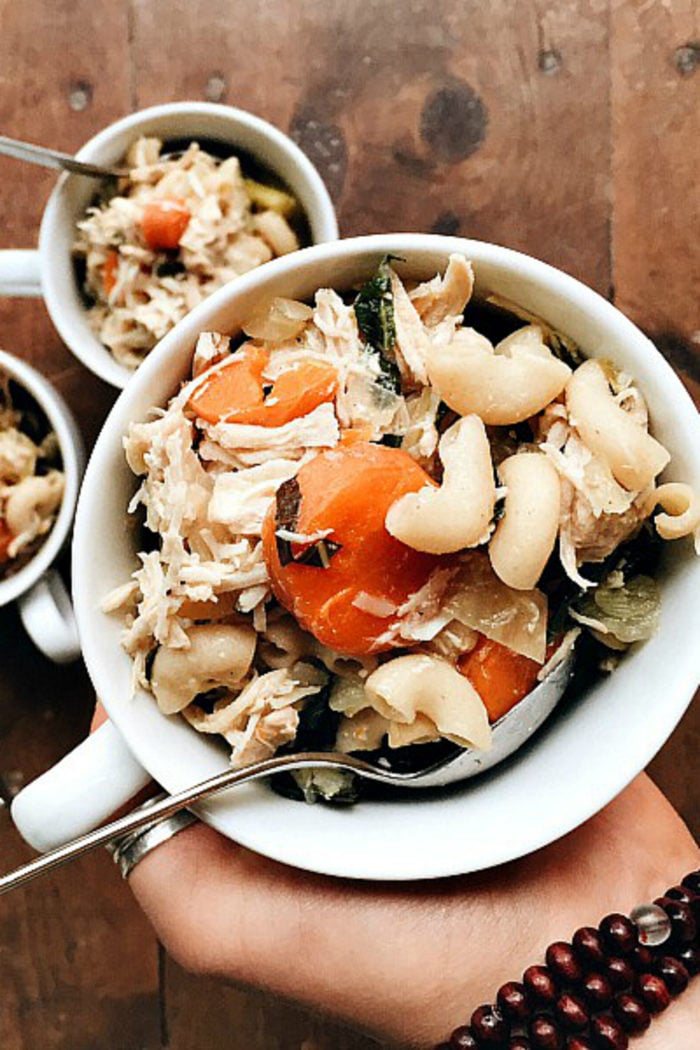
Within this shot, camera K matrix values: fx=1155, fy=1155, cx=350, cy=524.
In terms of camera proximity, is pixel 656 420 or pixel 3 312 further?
pixel 3 312

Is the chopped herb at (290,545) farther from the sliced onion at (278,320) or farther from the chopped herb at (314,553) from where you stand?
the sliced onion at (278,320)

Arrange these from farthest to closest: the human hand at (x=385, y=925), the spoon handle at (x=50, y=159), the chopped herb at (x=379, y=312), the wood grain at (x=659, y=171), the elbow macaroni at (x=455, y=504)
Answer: the wood grain at (x=659, y=171) → the spoon handle at (x=50, y=159) → the human hand at (x=385, y=925) → the chopped herb at (x=379, y=312) → the elbow macaroni at (x=455, y=504)

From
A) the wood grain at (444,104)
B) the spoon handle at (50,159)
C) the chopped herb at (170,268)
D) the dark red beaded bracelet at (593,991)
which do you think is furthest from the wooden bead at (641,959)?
the spoon handle at (50,159)

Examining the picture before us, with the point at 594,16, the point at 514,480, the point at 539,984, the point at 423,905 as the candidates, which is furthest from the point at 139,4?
the point at 539,984

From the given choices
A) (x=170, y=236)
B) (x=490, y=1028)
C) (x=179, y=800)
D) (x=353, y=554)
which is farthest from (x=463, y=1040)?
(x=170, y=236)

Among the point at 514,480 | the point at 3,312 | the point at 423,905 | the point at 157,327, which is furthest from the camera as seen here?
the point at 3,312

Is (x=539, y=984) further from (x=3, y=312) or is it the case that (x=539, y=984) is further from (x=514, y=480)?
(x=3, y=312)

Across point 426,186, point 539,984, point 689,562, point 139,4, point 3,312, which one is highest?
point 139,4
